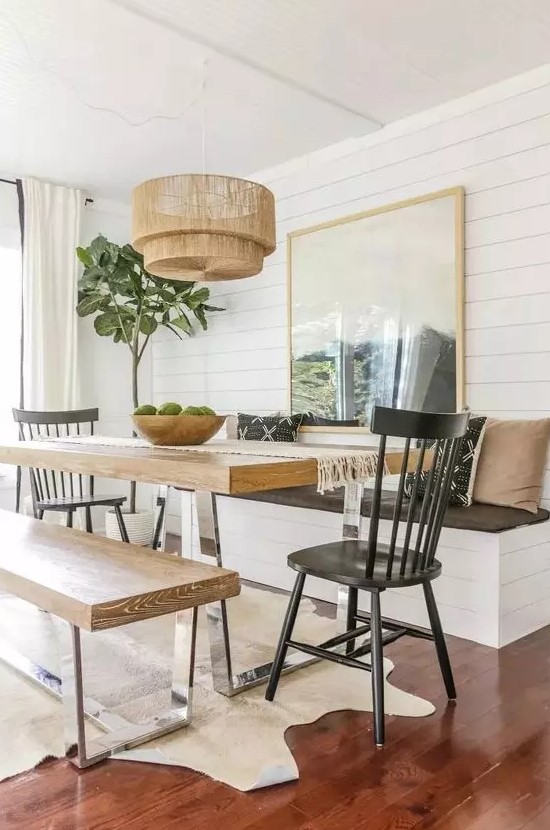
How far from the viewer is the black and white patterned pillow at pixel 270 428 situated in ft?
13.4

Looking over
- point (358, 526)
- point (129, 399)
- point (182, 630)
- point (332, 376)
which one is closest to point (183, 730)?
Answer: point (182, 630)

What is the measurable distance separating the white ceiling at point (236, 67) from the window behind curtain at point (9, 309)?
463mm

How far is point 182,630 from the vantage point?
1.88 m

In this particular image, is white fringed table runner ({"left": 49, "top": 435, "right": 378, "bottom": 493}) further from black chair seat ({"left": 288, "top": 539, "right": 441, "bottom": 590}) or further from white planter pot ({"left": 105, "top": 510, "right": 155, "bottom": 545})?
white planter pot ({"left": 105, "top": 510, "right": 155, "bottom": 545})

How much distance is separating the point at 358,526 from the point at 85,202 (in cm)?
354

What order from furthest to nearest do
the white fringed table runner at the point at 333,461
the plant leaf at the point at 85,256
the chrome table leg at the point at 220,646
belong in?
1. the plant leaf at the point at 85,256
2. the chrome table leg at the point at 220,646
3. the white fringed table runner at the point at 333,461

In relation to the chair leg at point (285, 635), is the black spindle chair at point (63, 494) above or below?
above

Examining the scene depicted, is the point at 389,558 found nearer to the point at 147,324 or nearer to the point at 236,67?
the point at 236,67

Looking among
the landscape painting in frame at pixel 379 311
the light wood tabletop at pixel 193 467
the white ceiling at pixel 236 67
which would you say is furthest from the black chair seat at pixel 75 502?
the white ceiling at pixel 236 67

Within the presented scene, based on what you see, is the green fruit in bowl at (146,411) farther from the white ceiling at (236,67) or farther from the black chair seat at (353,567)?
the white ceiling at (236,67)

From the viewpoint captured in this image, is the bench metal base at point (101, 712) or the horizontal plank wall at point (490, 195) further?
the horizontal plank wall at point (490, 195)

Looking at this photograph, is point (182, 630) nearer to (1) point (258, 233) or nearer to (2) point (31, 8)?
(1) point (258, 233)

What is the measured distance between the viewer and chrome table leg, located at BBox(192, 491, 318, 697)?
82.1 inches

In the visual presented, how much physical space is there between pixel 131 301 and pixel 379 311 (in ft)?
5.87
